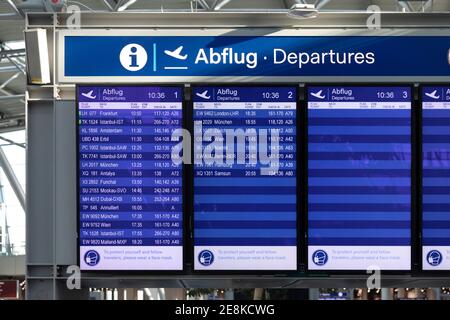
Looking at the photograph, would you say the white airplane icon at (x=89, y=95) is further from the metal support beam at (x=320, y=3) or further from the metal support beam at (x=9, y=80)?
the metal support beam at (x=9, y=80)

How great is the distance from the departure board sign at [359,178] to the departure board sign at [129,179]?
41.8 inches

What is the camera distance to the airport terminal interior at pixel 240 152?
5.56 m

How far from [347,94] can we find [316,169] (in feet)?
2.08

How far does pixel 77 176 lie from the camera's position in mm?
5656

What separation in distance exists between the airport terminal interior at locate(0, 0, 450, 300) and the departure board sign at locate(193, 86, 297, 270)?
1 centimetres

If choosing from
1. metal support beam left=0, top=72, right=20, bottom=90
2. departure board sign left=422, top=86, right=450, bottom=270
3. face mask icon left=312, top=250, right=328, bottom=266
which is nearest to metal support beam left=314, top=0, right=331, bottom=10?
departure board sign left=422, top=86, right=450, bottom=270

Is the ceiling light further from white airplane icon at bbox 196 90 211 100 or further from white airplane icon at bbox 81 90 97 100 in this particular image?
white airplane icon at bbox 81 90 97 100

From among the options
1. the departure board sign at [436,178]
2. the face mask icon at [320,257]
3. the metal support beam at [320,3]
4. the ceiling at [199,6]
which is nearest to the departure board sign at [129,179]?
the face mask icon at [320,257]

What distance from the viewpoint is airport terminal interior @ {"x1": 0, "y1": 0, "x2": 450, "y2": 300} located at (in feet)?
18.2

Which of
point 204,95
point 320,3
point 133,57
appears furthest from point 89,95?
point 320,3

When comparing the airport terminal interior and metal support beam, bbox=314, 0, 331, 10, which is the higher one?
metal support beam, bbox=314, 0, 331, 10

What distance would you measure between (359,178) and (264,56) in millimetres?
1200
